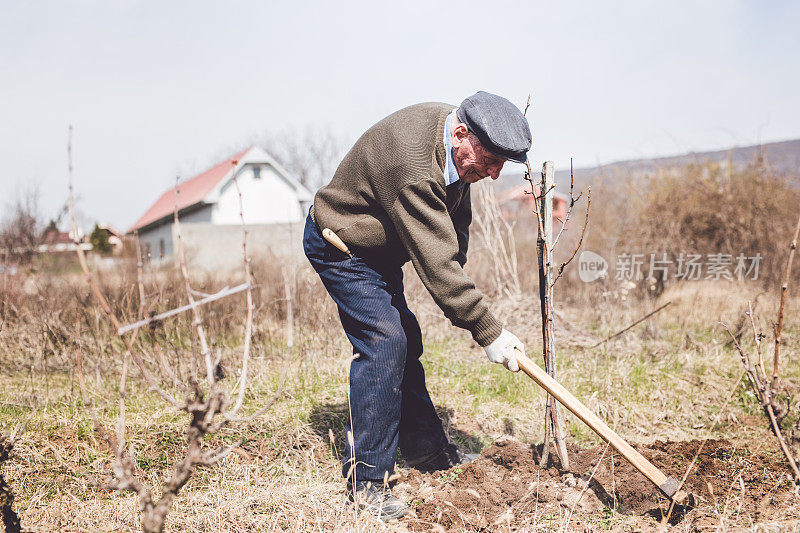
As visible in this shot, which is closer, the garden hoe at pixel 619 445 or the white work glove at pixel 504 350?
the garden hoe at pixel 619 445

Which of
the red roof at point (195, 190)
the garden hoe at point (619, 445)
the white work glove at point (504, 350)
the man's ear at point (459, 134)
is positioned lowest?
the garden hoe at point (619, 445)

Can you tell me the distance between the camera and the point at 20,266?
801 centimetres

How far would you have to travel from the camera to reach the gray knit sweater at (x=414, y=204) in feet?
7.80

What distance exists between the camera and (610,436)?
2.39 m

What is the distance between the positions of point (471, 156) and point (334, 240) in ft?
2.41

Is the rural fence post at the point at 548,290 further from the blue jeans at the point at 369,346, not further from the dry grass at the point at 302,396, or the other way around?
the blue jeans at the point at 369,346

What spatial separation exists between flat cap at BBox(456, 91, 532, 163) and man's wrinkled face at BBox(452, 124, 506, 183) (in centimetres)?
3

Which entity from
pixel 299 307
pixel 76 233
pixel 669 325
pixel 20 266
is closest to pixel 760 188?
pixel 669 325

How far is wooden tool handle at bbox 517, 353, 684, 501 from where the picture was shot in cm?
238

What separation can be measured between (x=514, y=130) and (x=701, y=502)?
190cm

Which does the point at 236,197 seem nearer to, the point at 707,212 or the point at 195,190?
the point at 195,190

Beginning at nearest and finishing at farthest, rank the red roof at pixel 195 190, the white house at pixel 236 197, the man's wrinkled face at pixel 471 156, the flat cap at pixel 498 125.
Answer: the flat cap at pixel 498 125
the man's wrinkled face at pixel 471 156
the white house at pixel 236 197
the red roof at pixel 195 190

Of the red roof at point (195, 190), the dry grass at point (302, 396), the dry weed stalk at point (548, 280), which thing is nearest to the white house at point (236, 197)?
the red roof at point (195, 190)

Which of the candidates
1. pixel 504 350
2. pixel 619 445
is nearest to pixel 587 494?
pixel 619 445
